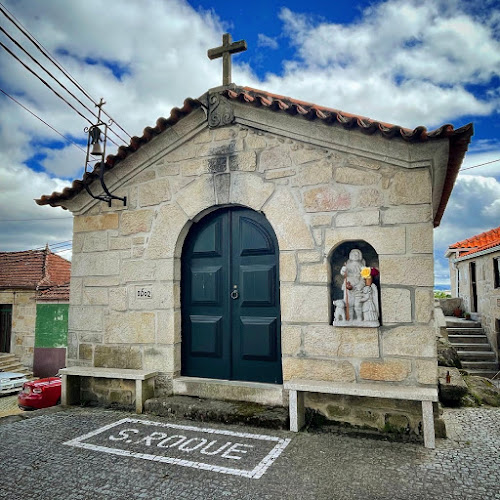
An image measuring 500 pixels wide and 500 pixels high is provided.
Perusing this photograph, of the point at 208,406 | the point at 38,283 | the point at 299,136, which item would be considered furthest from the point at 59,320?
the point at 299,136

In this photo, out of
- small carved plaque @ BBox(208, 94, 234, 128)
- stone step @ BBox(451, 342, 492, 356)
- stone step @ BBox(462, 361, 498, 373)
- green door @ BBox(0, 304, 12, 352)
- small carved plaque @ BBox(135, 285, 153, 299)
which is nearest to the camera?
small carved plaque @ BBox(208, 94, 234, 128)

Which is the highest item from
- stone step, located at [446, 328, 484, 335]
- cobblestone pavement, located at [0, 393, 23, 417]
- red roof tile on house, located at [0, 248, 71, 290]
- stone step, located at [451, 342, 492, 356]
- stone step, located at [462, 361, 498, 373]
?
red roof tile on house, located at [0, 248, 71, 290]

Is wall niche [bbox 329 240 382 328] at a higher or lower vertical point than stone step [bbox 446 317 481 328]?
higher

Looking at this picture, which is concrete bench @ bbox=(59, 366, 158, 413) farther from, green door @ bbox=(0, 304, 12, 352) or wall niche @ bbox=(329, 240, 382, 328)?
green door @ bbox=(0, 304, 12, 352)

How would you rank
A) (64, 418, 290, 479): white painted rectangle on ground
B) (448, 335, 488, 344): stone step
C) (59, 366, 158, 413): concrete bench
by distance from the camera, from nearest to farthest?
1. (64, 418, 290, 479): white painted rectangle on ground
2. (59, 366, 158, 413): concrete bench
3. (448, 335, 488, 344): stone step

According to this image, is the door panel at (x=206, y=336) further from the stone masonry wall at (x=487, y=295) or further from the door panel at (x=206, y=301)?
the stone masonry wall at (x=487, y=295)

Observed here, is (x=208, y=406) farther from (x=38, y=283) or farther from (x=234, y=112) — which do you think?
(x=38, y=283)

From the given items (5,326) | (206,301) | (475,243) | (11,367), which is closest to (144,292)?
(206,301)

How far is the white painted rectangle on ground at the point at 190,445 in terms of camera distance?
131 inches

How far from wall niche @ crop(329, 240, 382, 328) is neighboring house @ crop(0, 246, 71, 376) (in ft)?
49.7

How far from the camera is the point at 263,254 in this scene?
15.5 ft

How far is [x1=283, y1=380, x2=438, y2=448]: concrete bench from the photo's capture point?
354 cm

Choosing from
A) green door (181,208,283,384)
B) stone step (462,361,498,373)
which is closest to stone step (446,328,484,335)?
stone step (462,361,498,373)

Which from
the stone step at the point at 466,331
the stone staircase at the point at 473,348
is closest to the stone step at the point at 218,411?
the stone staircase at the point at 473,348
